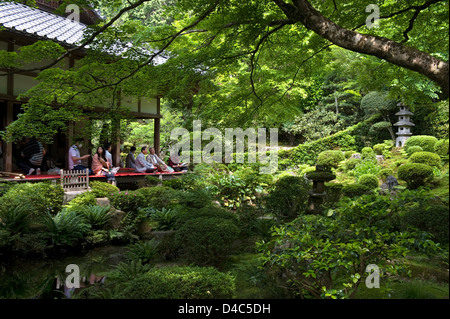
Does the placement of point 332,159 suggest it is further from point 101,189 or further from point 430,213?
point 430,213

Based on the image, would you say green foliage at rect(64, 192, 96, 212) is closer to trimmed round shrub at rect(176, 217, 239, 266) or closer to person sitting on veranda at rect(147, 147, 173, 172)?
trimmed round shrub at rect(176, 217, 239, 266)

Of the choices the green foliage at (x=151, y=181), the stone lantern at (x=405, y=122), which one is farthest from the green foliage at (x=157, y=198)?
the stone lantern at (x=405, y=122)

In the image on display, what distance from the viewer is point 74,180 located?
9.84m

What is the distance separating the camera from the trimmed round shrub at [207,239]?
18.7ft

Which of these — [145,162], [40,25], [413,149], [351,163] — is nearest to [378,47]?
[413,149]

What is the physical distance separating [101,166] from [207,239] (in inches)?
275

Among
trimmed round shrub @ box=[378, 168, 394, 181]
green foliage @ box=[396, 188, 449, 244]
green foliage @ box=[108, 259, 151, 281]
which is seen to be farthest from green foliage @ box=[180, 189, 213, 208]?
trimmed round shrub @ box=[378, 168, 394, 181]

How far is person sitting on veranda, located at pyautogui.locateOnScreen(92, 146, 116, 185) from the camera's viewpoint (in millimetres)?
11367

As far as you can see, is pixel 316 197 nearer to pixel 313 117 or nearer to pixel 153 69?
pixel 153 69

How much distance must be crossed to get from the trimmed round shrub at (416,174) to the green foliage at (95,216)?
332 inches

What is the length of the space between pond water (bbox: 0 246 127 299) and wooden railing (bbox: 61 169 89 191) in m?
2.61

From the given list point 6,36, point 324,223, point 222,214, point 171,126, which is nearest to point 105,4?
point 222,214

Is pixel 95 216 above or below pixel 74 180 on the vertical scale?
below
